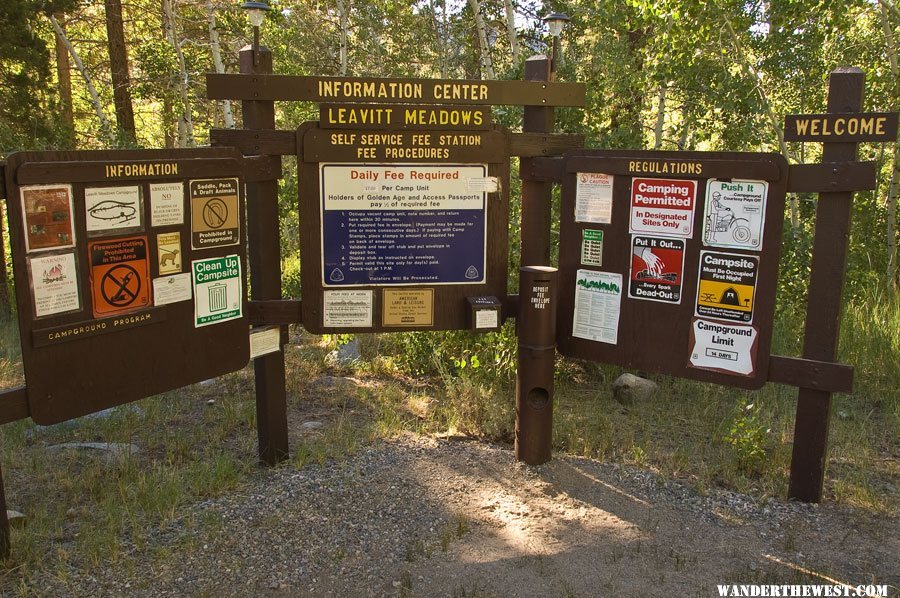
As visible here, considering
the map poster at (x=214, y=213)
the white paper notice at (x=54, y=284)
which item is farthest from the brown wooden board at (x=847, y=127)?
the white paper notice at (x=54, y=284)

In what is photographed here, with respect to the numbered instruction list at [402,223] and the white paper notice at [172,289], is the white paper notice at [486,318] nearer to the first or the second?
the numbered instruction list at [402,223]

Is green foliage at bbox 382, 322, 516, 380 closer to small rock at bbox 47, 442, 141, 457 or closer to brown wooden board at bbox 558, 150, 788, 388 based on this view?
brown wooden board at bbox 558, 150, 788, 388

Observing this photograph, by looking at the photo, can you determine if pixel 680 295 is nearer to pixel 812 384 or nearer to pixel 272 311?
pixel 812 384

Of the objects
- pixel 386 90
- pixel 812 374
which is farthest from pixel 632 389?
pixel 386 90

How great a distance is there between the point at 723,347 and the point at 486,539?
1634 millimetres

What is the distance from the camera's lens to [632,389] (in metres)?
6.41

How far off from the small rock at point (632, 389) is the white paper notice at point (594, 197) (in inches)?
86.9

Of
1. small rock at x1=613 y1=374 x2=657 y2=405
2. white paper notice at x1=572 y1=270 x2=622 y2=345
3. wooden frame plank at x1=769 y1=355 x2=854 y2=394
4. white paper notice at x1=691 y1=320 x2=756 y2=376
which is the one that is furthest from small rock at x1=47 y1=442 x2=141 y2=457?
wooden frame plank at x1=769 y1=355 x2=854 y2=394

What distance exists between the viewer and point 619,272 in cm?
459

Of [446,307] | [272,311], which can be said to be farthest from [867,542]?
[272,311]

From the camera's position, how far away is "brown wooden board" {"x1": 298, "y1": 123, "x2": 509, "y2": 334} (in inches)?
176

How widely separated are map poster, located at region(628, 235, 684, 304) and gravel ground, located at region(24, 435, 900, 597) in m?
1.08

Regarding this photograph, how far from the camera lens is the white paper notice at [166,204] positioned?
12.8ft

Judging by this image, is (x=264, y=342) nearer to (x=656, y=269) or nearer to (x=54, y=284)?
(x=54, y=284)
